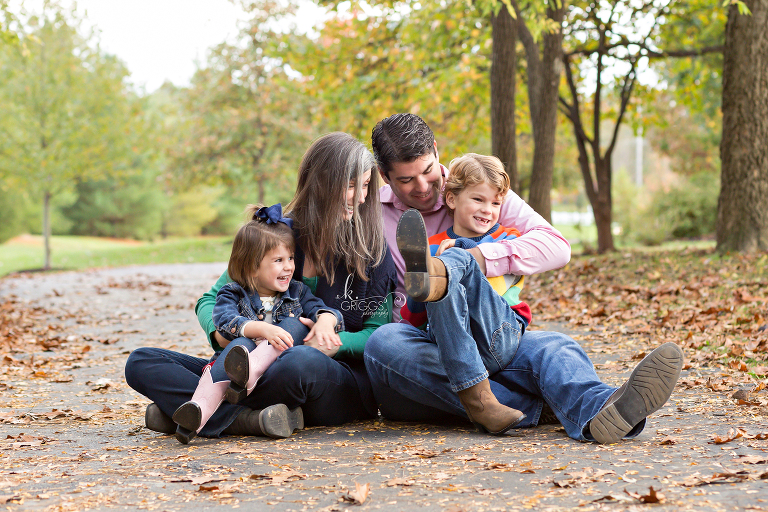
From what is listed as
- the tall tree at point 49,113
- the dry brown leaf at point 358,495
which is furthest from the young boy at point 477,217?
the tall tree at point 49,113

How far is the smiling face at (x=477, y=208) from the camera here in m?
3.53

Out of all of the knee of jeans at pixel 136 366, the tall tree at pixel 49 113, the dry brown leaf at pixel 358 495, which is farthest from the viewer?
the tall tree at pixel 49 113

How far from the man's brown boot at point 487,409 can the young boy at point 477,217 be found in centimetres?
51

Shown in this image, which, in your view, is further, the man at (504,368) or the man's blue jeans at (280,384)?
the man's blue jeans at (280,384)

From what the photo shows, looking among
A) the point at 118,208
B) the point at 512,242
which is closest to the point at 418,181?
the point at 512,242

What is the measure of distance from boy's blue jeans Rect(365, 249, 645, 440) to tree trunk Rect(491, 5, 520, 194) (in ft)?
19.5

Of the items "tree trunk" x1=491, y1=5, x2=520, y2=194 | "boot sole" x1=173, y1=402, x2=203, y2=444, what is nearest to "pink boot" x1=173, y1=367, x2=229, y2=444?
"boot sole" x1=173, y1=402, x2=203, y2=444

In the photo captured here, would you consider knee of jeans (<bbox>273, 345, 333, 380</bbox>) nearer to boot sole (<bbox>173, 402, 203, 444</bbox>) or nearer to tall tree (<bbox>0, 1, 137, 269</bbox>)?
boot sole (<bbox>173, 402, 203, 444</bbox>)

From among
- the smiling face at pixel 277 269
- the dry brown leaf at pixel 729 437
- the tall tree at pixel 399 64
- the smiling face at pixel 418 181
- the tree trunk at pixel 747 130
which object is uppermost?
the tall tree at pixel 399 64

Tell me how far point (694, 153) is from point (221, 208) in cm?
2659

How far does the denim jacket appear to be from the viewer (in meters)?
3.40

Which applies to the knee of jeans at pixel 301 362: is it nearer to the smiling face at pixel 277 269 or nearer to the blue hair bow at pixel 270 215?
the smiling face at pixel 277 269

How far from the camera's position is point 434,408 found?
3.51 meters

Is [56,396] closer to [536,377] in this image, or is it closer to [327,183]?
[327,183]
